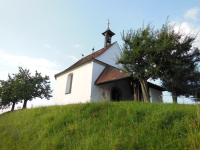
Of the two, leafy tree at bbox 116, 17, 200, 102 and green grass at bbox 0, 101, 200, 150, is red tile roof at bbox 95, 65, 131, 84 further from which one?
green grass at bbox 0, 101, 200, 150

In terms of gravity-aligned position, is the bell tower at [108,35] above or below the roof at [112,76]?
above

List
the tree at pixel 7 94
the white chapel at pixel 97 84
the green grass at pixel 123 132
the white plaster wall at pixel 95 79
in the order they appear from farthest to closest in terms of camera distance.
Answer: the tree at pixel 7 94 < the white plaster wall at pixel 95 79 < the white chapel at pixel 97 84 < the green grass at pixel 123 132

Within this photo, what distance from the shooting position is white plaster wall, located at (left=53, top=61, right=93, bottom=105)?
36.6 feet

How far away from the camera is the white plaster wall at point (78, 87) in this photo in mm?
11164

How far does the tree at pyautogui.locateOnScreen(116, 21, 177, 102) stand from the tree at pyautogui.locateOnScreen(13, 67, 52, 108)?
1563cm

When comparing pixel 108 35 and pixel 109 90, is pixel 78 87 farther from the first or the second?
pixel 108 35

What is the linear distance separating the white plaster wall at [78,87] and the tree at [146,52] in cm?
374

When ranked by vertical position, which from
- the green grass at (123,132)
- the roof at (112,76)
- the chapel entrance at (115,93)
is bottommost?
the green grass at (123,132)

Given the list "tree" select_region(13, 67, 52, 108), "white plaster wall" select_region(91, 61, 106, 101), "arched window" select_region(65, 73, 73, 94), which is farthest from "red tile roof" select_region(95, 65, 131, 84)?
"tree" select_region(13, 67, 52, 108)

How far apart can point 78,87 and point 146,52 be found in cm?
686

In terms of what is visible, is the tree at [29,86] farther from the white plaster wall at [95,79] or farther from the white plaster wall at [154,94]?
the white plaster wall at [154,94]

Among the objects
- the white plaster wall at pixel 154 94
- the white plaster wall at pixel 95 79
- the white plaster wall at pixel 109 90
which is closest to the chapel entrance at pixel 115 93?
the white plaster wall at pixel 109 90

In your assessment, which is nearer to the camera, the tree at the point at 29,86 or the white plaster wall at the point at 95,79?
the white plaster wall at the point at 95,79

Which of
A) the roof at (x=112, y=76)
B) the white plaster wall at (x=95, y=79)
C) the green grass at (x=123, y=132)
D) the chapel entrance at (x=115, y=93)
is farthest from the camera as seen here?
the chapel entrance at (x=115, y=93)
